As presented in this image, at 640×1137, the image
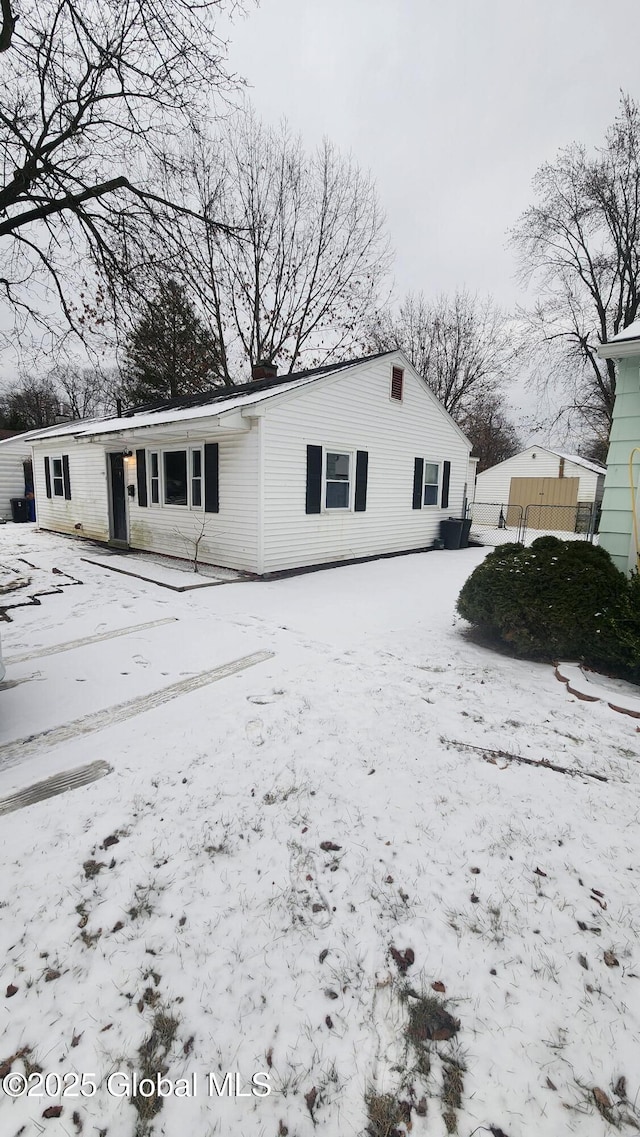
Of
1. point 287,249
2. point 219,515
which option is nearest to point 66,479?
point 219,515

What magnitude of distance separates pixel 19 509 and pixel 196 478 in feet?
43.6

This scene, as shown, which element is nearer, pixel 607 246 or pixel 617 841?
pixel 617 841

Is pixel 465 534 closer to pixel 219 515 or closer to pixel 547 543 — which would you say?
pixel 219 515

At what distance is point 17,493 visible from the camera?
19828mm

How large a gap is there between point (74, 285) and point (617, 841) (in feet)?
36.6

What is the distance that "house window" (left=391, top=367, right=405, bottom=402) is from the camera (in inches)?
455

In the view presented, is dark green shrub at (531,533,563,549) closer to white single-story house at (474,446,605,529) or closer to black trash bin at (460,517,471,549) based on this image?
black trash bin at (460,517,471,549)

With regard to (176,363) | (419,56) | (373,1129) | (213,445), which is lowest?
(373,1129)

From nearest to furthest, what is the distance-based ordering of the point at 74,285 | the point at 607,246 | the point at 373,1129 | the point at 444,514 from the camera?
Answer: 1. the point at 373,1129
2. the point at 74,285
3. the point at 444,514
4. the point at 607,246

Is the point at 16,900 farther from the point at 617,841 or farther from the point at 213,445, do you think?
the point at 213,445

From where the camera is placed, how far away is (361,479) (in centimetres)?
1077

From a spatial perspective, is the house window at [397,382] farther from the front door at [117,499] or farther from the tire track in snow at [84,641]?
the tire track in snow at [84,641]

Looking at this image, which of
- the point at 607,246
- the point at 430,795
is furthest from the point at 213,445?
the point at 607,246

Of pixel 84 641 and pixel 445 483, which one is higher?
pixel 445 483
